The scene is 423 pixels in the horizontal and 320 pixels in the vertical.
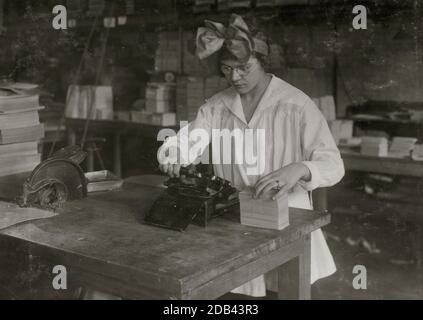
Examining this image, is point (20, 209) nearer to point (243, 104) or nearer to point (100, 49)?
point (243, 104)

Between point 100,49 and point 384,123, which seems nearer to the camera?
point 384,123

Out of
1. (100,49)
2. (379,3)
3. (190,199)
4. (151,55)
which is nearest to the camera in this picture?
(190,199)

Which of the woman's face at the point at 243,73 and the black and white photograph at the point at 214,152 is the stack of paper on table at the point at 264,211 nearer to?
the black and white photograph at the point at 214,152

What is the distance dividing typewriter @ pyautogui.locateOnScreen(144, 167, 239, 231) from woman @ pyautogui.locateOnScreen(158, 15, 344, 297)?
0.21 m

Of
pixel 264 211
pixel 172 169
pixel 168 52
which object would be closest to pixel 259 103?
pixel 172 169

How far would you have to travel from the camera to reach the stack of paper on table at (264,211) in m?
1.82

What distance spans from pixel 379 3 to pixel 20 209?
10.7 ft

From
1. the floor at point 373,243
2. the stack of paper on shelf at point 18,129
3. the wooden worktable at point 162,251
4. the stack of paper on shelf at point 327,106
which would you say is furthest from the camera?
the stack of paper on shelf at point 327,106

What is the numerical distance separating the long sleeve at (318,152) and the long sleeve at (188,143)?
503mm

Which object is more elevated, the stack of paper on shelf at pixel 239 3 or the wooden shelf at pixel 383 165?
the stack of paper on shelf at pixel 239 3

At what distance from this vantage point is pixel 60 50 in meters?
6.32

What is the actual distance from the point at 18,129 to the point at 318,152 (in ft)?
4.95

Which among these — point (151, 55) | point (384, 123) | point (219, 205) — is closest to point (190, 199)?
point (219, 205)

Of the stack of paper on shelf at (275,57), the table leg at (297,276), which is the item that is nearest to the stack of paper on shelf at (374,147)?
the stack of paper on shelf at (275,57)
